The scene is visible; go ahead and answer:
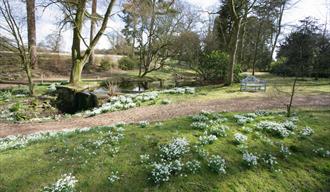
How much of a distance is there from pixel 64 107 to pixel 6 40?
6457mm

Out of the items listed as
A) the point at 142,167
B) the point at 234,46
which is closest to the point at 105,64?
the point at 234,46

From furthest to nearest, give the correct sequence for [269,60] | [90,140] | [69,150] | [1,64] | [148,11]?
[269,60] < [148,11] < [1,64] < [90,140] < [69,150]

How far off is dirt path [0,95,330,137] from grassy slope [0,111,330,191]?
143 inches

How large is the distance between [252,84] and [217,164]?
13.3 meters

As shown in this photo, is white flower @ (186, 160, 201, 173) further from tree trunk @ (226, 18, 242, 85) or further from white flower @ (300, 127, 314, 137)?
tree trunk @ (226, 18, 242, 85)

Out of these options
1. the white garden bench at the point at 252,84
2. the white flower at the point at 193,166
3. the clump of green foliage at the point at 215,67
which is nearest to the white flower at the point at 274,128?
the white flower at the point at 193,166

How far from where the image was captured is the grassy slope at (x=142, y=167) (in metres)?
5.87

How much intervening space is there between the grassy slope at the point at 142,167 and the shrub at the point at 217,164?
13 cm

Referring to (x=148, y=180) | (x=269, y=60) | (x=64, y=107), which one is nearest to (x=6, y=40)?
(x=64, y=107)

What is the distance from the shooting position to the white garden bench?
723 inches

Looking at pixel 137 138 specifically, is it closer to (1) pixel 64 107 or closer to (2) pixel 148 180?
(2) pixel 148 180

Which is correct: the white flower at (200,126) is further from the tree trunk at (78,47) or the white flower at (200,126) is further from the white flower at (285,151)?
the tree trunk at (78,47)

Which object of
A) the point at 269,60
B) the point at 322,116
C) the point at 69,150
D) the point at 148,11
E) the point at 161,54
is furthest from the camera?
the point at 269,60

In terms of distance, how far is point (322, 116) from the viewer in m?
10.4
